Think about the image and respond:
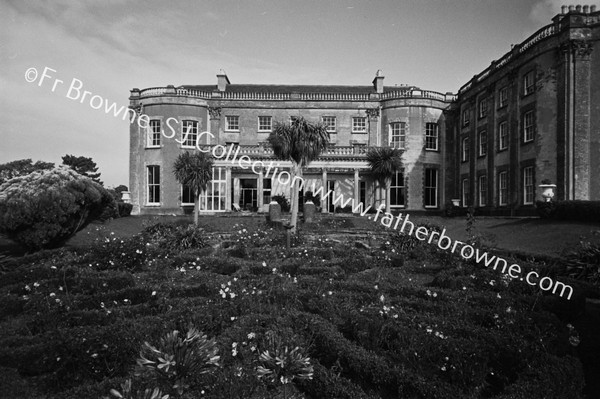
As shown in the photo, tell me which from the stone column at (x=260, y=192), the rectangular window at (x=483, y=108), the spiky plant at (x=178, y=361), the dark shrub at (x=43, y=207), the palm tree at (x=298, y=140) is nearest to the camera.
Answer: the spiky plant at (x=178, y=361)

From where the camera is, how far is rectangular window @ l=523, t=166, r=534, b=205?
22.0 m

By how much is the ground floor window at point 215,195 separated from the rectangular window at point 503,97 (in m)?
21.2

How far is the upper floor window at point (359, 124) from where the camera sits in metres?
30.9

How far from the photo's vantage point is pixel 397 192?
29938 mm

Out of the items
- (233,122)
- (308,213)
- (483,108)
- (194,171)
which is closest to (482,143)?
(483,108)

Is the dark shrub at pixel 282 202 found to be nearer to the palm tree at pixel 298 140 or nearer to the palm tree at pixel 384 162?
the palm tree at pixel 384 162

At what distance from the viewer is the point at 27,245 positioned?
1109cm

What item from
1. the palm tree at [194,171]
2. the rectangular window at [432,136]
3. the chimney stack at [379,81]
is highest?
the chimney stack at [379,81]

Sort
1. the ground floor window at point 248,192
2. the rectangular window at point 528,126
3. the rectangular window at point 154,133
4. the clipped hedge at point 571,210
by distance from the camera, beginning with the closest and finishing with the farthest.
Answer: the clipped hedge at point 571,210 → the rectangular window at point 528,126 → the rectangular window at point 154,133 → the ground floor window at point 248,192

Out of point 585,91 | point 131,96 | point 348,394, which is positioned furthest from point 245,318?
point 131,96

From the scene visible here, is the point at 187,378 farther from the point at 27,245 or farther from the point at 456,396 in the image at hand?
the point at 27,245

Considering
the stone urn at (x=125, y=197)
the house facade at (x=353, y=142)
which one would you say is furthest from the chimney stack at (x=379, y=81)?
the stone urn at (x=125, y=197)

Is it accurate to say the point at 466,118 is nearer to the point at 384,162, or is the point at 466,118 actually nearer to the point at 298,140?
the point at 384,162

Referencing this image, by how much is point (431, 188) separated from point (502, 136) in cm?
701
